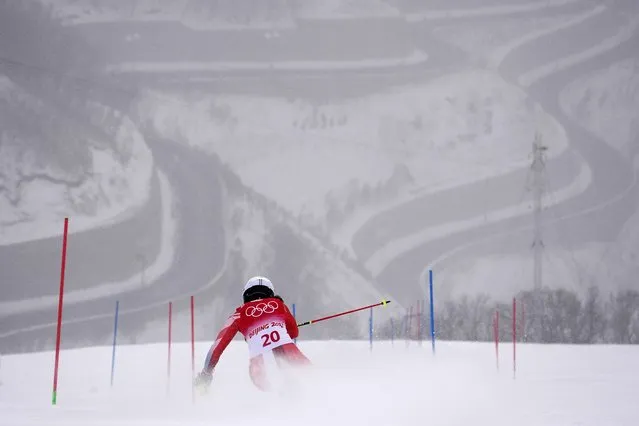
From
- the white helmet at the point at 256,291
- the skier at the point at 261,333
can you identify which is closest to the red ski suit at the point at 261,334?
the skier at the point at 261,333

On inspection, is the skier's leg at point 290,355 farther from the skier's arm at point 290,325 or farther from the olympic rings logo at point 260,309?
the olympic rings logo at point 260,309

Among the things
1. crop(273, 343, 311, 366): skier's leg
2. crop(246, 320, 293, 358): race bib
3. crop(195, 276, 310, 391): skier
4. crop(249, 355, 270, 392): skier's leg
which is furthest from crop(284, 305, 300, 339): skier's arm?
crop(249, 355, 270, 392): skier's leg

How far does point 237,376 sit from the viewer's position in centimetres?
1802

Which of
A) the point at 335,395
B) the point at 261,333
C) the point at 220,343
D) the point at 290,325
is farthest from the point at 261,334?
the point at 335,395

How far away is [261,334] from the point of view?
33.6ft

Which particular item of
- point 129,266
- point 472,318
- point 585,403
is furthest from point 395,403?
point 129,266

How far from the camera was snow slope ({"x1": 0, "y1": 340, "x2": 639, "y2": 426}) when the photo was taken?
8.55 metres

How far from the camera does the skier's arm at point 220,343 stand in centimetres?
995

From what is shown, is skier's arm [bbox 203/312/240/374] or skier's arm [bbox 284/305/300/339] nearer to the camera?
skier's arm [bbox 203/312/240/374]

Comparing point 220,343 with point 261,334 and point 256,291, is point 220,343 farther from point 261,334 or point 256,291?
point 256,291

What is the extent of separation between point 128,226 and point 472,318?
246 feet

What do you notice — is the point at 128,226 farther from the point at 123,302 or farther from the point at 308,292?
the point at 308,292

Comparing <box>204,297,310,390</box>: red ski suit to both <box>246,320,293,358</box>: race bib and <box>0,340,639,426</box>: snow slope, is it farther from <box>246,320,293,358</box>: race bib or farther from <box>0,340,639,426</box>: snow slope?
<box>0,340,639,426</box>: snow slope

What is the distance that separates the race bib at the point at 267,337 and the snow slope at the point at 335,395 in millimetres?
532
